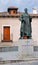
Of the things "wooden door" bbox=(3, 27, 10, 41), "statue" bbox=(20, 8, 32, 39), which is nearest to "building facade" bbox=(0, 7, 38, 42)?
"wooden door" bbox=(3, 27, 10, 41)

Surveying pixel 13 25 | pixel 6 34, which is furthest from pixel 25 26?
pixel 6 34

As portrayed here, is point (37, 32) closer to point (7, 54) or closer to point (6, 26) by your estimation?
point (6, 26)

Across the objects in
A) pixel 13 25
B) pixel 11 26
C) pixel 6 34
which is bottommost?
pixel 6 34

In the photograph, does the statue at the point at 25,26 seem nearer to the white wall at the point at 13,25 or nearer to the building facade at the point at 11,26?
the building facade at the point at 11,26

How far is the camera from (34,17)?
81.9 feet

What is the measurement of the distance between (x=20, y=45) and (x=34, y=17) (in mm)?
15301

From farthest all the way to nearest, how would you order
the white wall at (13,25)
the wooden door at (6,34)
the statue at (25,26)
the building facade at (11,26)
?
the wooden door at (6,34), the white wall at (13,25), the building facade at (11,26), the statue at (25,26)

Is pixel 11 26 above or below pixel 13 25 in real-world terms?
below

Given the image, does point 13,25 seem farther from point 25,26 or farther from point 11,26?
point 25,26

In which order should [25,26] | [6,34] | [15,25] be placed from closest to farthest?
[25,26], [15,25], [6,34]

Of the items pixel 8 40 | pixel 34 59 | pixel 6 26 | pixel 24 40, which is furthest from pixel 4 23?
pixel 34 59

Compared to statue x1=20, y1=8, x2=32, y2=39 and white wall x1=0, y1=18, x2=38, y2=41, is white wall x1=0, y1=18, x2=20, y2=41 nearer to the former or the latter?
white wall x1=0, y1=18, x2=38, y2=41

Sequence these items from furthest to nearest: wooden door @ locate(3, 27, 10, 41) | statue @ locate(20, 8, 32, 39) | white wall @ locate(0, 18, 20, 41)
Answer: wooden door @ locate(3, 27, 10, 41) → white wall @ locate(0, 18, 20, 41) → statue @ locate(20, 8, 32, 39)

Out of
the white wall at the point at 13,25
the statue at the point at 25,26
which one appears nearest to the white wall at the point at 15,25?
the white wall at the point at 13,25
